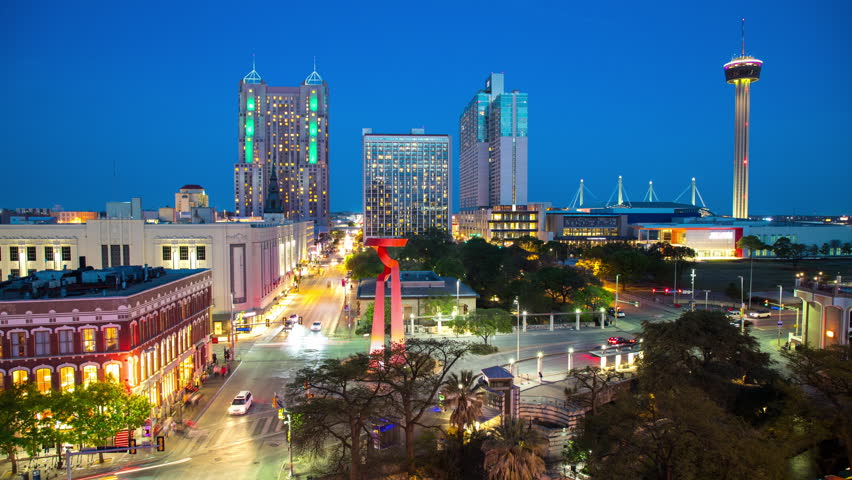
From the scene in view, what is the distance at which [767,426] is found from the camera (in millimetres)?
32844

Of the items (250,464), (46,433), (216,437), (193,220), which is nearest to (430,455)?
(250,464)

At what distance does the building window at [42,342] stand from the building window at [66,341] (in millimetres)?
615

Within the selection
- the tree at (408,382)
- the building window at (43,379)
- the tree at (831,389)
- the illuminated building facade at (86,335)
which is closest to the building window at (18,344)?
the illuminated building facade at (86,335)

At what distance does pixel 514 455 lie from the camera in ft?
77.0

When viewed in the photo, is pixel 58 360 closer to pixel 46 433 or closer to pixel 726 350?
pixel 46 433

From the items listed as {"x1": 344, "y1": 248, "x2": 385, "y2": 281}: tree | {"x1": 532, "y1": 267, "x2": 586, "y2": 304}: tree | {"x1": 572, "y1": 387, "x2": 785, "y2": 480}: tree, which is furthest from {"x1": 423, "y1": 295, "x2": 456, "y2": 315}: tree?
{"x1": 344, "y1": 248, "x2": 385, "y2": 281}: tree

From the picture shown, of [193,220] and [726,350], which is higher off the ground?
[193,220]

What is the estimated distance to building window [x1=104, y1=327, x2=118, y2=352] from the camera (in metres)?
32.5

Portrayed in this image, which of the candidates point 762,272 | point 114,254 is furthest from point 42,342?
point 762,272

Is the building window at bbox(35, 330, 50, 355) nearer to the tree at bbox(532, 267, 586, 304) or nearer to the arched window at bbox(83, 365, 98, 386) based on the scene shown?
the arched window at bbox(83, 365, 98, 386)

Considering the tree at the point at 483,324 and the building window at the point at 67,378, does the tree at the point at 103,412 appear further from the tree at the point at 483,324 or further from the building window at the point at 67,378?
the tree at the point at 483,324

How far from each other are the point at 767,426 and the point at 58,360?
42.7 meters

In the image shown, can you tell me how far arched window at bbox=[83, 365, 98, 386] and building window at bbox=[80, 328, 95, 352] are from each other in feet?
3.47

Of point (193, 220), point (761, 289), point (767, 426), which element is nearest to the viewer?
point (767, 426)
